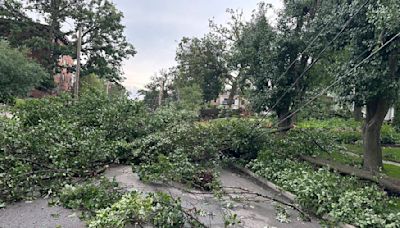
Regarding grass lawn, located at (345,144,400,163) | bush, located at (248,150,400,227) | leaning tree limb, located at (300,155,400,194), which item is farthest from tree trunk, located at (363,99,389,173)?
grass lawn, located at (345,144,400,163)

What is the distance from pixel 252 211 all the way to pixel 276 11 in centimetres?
781

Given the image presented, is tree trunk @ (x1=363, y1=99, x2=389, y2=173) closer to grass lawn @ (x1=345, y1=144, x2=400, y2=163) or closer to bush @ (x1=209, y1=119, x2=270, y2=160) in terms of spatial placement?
bush @ (x1=209, y1=119, x2=270, y2=160)

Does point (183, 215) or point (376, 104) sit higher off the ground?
point (376, 104)

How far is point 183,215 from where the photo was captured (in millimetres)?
3566

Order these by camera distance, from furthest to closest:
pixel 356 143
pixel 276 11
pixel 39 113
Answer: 1. pixel 356 143
2. pixel 276 11
3. pixel 39 113

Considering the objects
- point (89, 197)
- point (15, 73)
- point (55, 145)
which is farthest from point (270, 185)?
point (15, 73)

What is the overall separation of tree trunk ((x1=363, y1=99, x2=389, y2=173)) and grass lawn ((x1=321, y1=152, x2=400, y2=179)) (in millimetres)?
385

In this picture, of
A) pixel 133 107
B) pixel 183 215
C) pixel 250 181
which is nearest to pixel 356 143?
pixel 250 181

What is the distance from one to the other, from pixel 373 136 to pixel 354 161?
131 centimetres

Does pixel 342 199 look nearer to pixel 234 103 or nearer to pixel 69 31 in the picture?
pixel 69 31

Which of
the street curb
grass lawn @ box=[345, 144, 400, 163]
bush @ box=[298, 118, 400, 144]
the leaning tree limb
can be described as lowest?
the street curb

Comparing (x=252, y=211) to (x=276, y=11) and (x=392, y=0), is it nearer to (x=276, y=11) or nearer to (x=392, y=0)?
(x=392, y=0)

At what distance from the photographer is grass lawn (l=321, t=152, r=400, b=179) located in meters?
7.17

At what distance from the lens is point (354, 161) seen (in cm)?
806
